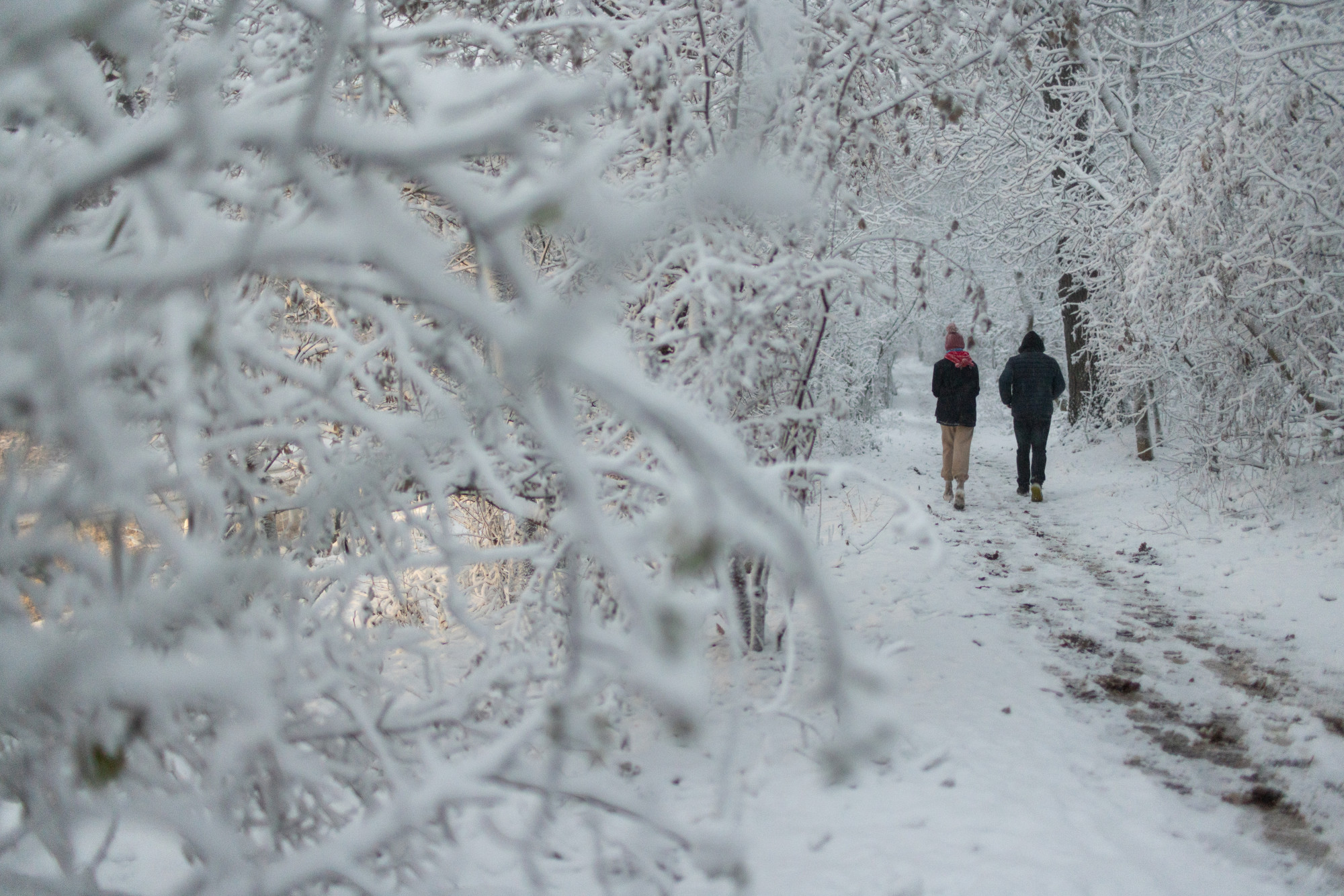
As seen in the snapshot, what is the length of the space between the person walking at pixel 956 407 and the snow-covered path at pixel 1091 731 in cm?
246

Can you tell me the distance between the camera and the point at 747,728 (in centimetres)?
346

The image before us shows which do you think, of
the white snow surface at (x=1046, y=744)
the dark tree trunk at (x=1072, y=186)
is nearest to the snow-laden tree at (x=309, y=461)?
the white snow surface at (x=1046, y=744)

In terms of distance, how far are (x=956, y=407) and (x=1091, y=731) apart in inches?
235

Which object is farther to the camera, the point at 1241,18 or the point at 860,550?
the point at 860,550

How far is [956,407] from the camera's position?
346 inches

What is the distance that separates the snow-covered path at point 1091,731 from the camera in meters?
2.38

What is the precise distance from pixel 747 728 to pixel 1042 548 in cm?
421

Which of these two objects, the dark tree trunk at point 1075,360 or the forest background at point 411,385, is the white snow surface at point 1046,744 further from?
the dark tree trunk at point 1075,360

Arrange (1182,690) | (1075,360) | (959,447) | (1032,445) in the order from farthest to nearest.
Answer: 1. (1075,360)
2. (1032,445)
3. (959,447)
4. (1182,690)

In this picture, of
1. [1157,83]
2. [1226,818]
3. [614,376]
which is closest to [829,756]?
[614,376]

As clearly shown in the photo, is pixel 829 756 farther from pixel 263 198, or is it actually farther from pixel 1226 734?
pixel 1226 734

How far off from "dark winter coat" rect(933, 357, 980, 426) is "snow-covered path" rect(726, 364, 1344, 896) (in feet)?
8.80

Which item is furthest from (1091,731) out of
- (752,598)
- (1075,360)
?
(1075,360)

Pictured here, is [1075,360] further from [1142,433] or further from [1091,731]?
[1091,731]
